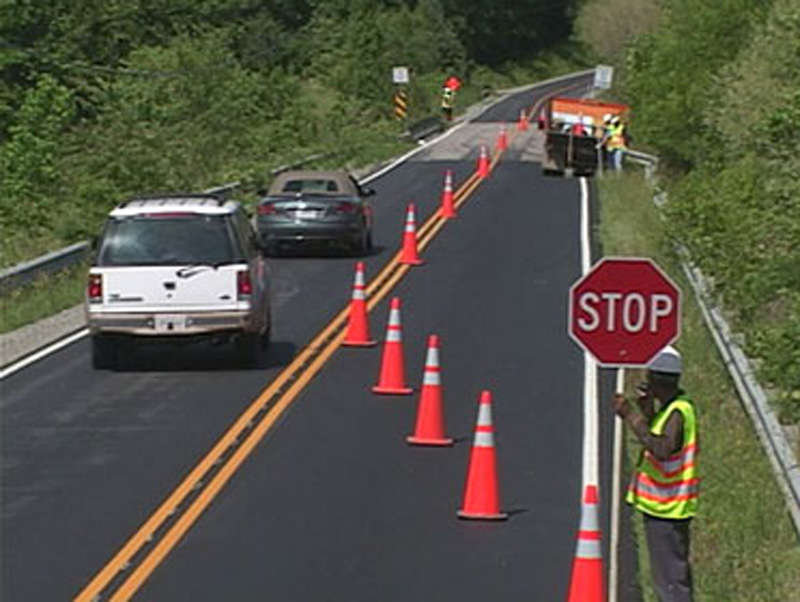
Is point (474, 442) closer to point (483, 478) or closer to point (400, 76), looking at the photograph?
point (483, 478)

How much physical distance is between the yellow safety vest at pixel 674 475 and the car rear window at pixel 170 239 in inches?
412

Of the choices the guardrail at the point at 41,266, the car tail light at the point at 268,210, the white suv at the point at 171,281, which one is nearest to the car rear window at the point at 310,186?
the car tail light at the point at 268,210

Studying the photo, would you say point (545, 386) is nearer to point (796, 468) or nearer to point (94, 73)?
point (796, 468)

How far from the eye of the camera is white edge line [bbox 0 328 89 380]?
20548 mm

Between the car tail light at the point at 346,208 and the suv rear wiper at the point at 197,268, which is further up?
the suv rear wiper at the point at 197,268

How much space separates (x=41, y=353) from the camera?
861 inches

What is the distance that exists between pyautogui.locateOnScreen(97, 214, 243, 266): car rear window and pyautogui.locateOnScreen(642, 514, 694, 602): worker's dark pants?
34.5ft

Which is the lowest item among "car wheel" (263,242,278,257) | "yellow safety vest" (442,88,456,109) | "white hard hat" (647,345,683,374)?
"yellow safety vest" (442,88,456,109)

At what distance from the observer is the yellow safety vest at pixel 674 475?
403 inches

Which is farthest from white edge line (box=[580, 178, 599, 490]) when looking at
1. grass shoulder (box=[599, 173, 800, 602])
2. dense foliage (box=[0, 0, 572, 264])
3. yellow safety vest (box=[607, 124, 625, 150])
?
yellow safety vest (box=[607, 124, 625, 150])

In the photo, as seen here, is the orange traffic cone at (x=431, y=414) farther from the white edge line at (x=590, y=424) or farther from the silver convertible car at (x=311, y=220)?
the silver convertible car at (x=311, y=220)

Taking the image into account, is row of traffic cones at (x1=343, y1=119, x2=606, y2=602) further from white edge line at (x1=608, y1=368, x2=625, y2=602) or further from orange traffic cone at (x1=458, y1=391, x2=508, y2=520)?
white edge line at (x1=608, y1=368, x2=625, y2=602)

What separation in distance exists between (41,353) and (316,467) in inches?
289

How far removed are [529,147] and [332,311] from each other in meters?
47.3
